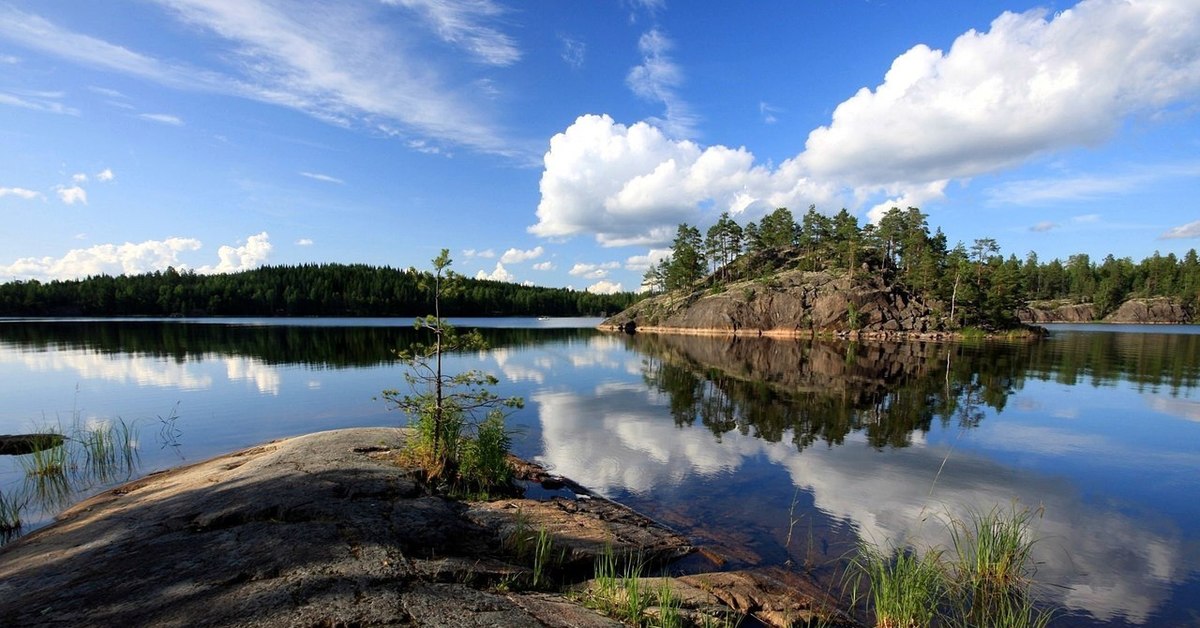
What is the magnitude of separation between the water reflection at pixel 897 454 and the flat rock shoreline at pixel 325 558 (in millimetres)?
4693

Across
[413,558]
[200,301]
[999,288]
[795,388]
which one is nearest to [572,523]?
[413,558]

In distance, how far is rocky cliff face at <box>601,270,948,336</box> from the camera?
95.7 metres

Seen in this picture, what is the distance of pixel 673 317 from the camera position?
121062mm

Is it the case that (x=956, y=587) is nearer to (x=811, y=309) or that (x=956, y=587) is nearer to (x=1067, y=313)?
(x=811, y=309)

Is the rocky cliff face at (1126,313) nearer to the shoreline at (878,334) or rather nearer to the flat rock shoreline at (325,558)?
the shoreline at (878,334)

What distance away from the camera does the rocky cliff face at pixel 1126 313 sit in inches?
6649

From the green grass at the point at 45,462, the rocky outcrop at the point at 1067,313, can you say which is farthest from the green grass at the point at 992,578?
the rocky outcrop at the point at 1067,313

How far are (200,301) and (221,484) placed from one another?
223933mm

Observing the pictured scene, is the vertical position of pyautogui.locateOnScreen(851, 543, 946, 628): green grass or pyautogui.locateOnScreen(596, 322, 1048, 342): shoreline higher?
pyautogui.locateOnScreen(596, 322, 1048, 342): shoreline

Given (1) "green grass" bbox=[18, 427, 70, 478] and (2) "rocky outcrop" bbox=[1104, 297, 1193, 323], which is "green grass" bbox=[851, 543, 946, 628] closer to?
(1) "green grass" bbox=[18, 427, 70, 478]

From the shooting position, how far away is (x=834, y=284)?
102000 mm

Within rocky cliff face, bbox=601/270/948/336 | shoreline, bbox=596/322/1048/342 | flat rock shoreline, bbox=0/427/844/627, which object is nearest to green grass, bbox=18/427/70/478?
flat rock shoreline, bbox=0/427/844/627

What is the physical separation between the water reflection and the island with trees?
173 ft

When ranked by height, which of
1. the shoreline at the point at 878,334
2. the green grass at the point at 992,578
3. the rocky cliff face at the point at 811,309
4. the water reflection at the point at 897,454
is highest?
the rocky cliff face at the point at 811,309
